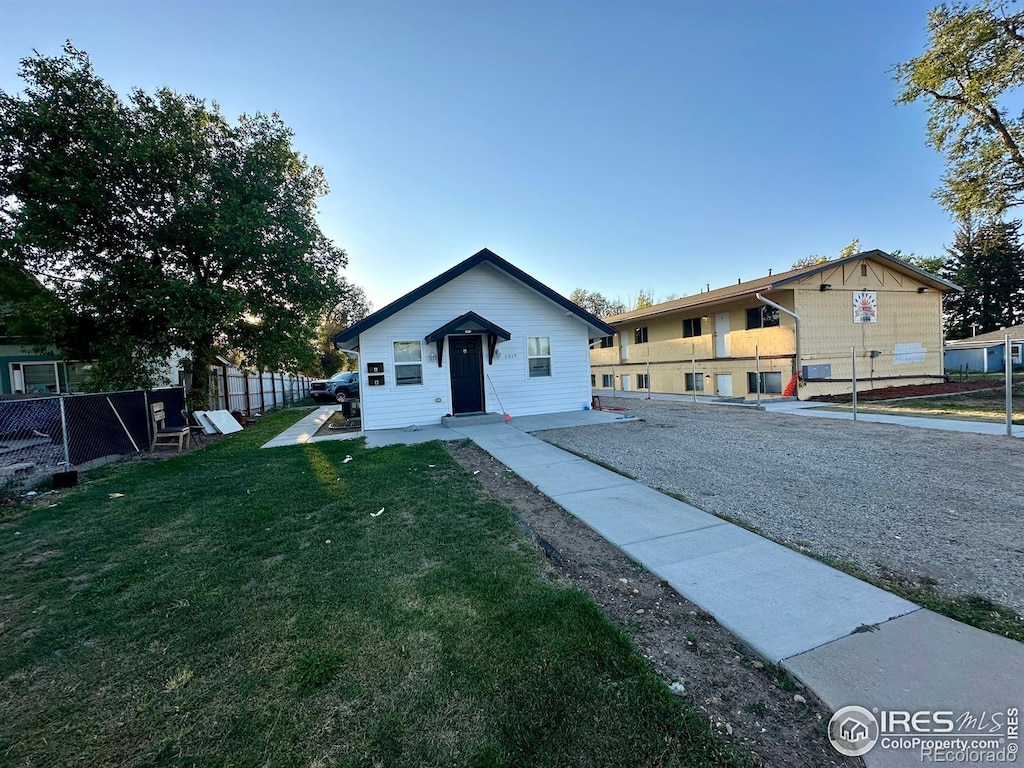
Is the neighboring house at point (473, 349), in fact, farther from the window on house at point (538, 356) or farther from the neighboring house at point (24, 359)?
the neighboring house at point (24, 359)

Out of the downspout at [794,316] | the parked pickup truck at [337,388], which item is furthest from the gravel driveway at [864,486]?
the parked pickup truck at [337,388]

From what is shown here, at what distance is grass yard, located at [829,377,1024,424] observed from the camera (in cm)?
1074

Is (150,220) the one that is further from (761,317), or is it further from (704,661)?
(761,317)

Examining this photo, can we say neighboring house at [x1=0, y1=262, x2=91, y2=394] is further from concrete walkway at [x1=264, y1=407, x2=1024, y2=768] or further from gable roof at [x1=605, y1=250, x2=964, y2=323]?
gable roof at [x1=605, y1=250, x2=964, y2=323]

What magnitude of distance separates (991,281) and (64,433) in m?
55.6

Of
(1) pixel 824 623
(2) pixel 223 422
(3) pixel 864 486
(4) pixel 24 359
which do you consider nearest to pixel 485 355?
(2) pixel 223 422

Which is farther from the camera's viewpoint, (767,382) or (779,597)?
(767,382)

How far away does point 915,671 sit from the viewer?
2148 mm

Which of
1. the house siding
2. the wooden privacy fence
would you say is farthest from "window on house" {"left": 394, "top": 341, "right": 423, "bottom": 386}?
→ the wooden privacy fence

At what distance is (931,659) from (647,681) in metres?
1.55

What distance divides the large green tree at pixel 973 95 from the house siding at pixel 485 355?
1720cm

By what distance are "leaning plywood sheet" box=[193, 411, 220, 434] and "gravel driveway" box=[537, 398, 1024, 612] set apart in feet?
36.2

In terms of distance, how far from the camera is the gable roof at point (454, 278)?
38.3 ft

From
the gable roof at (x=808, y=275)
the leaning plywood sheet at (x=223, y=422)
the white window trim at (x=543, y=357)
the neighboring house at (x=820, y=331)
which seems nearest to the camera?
the leaning plywood sheet at (x=223, y=422)
